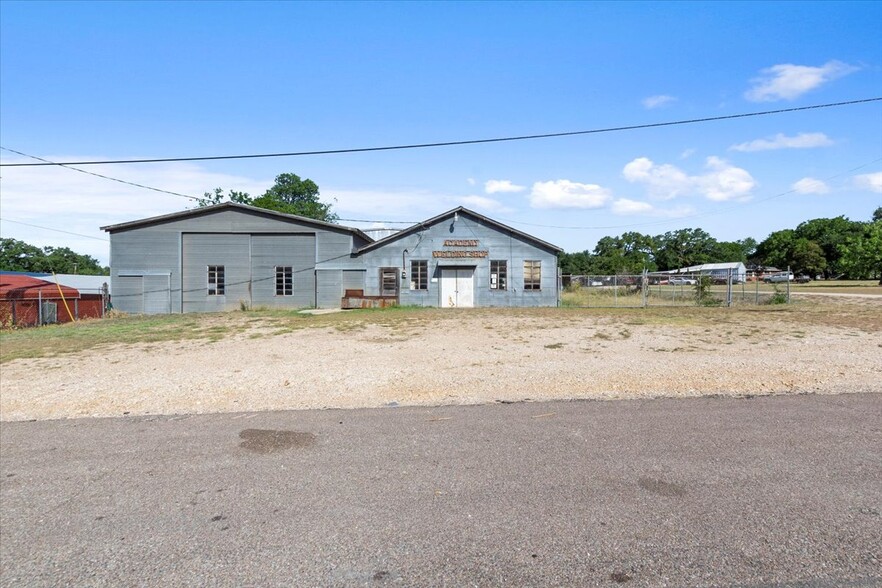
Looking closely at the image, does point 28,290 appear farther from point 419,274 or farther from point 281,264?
point 419,274

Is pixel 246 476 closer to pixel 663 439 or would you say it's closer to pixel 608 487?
pixel 608 487

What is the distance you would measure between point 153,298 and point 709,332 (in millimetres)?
28008

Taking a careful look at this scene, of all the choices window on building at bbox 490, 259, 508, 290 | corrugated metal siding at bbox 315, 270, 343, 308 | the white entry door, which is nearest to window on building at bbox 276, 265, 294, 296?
corrugated metal siding at bbox 315, 270, 343, 308

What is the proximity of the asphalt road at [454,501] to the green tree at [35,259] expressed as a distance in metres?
84.7

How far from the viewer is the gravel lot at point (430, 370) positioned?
733 cm

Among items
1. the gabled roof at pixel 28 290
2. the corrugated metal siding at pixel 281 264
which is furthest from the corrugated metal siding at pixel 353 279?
the gabled roof at pixel 28 290

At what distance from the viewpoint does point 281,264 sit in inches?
1190

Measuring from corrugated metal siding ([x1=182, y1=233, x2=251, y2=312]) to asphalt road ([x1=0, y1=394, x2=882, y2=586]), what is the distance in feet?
81.5

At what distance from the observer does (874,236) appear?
61.9 meters

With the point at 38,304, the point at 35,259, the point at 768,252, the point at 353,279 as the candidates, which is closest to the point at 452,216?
the point at 353,279

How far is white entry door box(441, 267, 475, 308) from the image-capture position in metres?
30.7

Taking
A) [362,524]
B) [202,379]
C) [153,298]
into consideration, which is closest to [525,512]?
[362,524]

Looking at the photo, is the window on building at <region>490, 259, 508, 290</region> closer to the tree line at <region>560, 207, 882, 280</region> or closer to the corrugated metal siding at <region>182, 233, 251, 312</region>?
the corrugated metal siding at <region>182, 233, 251, 312</region>

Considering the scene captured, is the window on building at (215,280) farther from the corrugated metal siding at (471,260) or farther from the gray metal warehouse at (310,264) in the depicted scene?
the corrugated metal siding at (471,260)
